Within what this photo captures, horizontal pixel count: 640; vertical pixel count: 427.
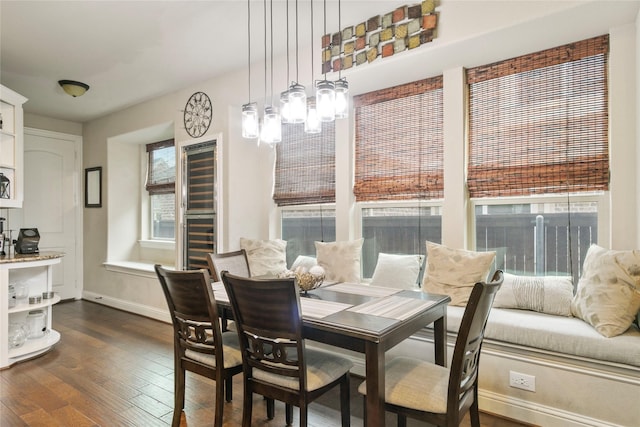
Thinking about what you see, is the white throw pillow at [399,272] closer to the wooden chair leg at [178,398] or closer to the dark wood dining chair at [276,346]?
the dark wood dining chair at [276,346]

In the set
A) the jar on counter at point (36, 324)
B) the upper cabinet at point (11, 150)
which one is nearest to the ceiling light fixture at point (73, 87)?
the upper cabinet at point (11, 150)

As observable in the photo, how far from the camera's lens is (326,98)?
2045 mm

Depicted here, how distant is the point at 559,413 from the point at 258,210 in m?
3.20

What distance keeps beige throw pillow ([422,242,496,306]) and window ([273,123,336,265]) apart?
1307 millimetres

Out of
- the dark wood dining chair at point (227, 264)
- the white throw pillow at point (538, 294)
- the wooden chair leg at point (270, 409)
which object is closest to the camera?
the wooden chair leg at point (270, 409)

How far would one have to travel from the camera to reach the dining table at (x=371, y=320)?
1.56 metres

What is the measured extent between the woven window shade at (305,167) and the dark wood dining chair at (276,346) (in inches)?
83.7

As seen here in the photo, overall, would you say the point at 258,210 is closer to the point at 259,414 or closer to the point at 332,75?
the point at 332,75

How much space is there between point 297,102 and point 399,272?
1.58 meters

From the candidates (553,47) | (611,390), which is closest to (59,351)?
(611,390)

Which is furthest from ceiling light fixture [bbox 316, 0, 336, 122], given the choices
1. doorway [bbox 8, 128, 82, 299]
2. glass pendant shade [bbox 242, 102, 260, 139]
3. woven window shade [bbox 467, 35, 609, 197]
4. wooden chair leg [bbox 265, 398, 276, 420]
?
doorway [bbox 8, 128, 82, 299]

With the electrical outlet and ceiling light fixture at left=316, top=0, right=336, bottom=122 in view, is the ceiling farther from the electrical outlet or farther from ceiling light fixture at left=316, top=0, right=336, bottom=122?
the electrical outlet

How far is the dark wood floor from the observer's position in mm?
2316

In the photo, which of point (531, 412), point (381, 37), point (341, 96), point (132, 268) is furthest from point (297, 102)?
point (132, 268)
